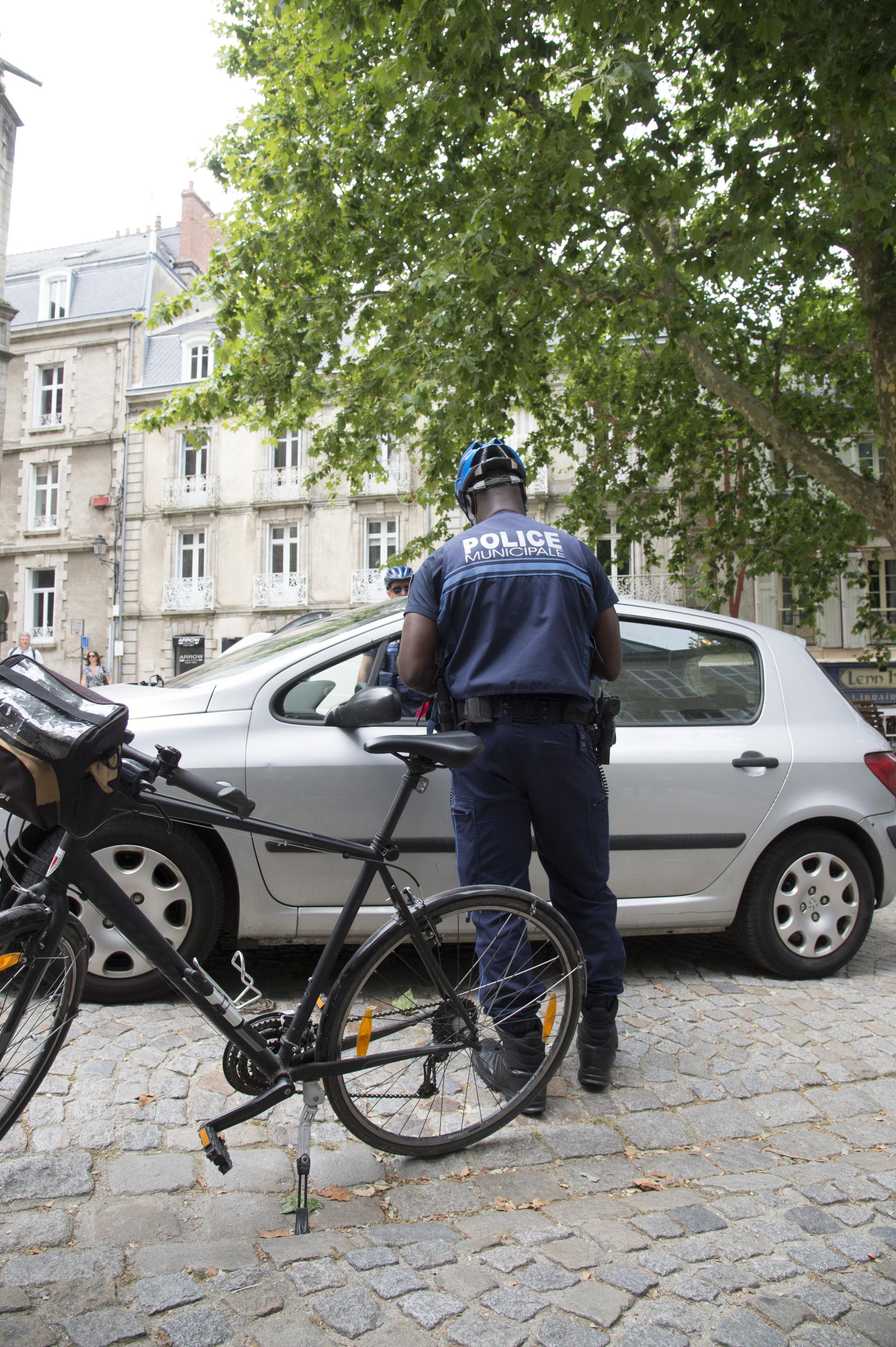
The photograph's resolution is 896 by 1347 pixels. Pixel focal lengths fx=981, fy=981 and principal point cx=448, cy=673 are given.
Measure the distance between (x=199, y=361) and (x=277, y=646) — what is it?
32909mm

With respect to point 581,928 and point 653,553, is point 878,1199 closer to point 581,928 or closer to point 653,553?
point 581,928

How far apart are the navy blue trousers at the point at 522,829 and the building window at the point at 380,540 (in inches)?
1155

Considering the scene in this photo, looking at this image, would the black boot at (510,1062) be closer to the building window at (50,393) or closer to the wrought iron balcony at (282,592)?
the wrought iron balcony at (282,592)

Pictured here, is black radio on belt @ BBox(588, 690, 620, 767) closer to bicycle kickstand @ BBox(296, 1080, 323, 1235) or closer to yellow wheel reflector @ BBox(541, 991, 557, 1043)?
yellow wheel reflector @ BBox(541, 991, 557, 1043)

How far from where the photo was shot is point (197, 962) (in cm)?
247

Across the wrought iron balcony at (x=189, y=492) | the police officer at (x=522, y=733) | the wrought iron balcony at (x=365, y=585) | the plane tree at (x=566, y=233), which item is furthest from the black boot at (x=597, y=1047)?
the wrought iron balcony at (x=189, y=492)

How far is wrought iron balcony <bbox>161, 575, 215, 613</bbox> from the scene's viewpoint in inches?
1293

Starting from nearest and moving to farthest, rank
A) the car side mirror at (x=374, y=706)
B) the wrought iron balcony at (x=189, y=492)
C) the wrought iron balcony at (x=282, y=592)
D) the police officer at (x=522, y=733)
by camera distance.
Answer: the police officer at (x=522, y=733)
the car side mirror at (x=374, y=706)
the wrought iron balcony at (x=282, y=592)
the wrought iron balcony at (x=189, y=492)

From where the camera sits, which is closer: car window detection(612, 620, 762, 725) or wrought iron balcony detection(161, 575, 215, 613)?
car window detection(612, 620, 762, 725)

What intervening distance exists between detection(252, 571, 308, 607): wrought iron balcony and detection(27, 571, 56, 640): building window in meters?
7.74

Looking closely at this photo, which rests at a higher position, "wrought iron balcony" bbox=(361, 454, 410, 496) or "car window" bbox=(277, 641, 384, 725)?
"wrought iron balcony" bbox=(361, 454, 410, 496)

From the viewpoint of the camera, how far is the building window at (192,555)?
3356 centimetres

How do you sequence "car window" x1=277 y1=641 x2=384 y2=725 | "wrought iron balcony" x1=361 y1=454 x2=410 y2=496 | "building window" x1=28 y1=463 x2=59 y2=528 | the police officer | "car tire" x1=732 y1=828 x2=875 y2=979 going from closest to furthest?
the police officer
"car window" x1=277 y1=641 x2=384 y2=725
"car tire" x1=732 y1=828 x2=875 y2=979
"wrought iron balcony" x1=361 y1=454 x2=410 y2=496
"building window" x1=28 y1=463 x2=59 y2=528

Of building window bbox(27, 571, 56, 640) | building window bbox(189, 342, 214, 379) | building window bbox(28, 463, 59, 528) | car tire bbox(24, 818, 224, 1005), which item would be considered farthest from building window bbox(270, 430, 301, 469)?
car tire bbox(24, 818, 224, 1005)
